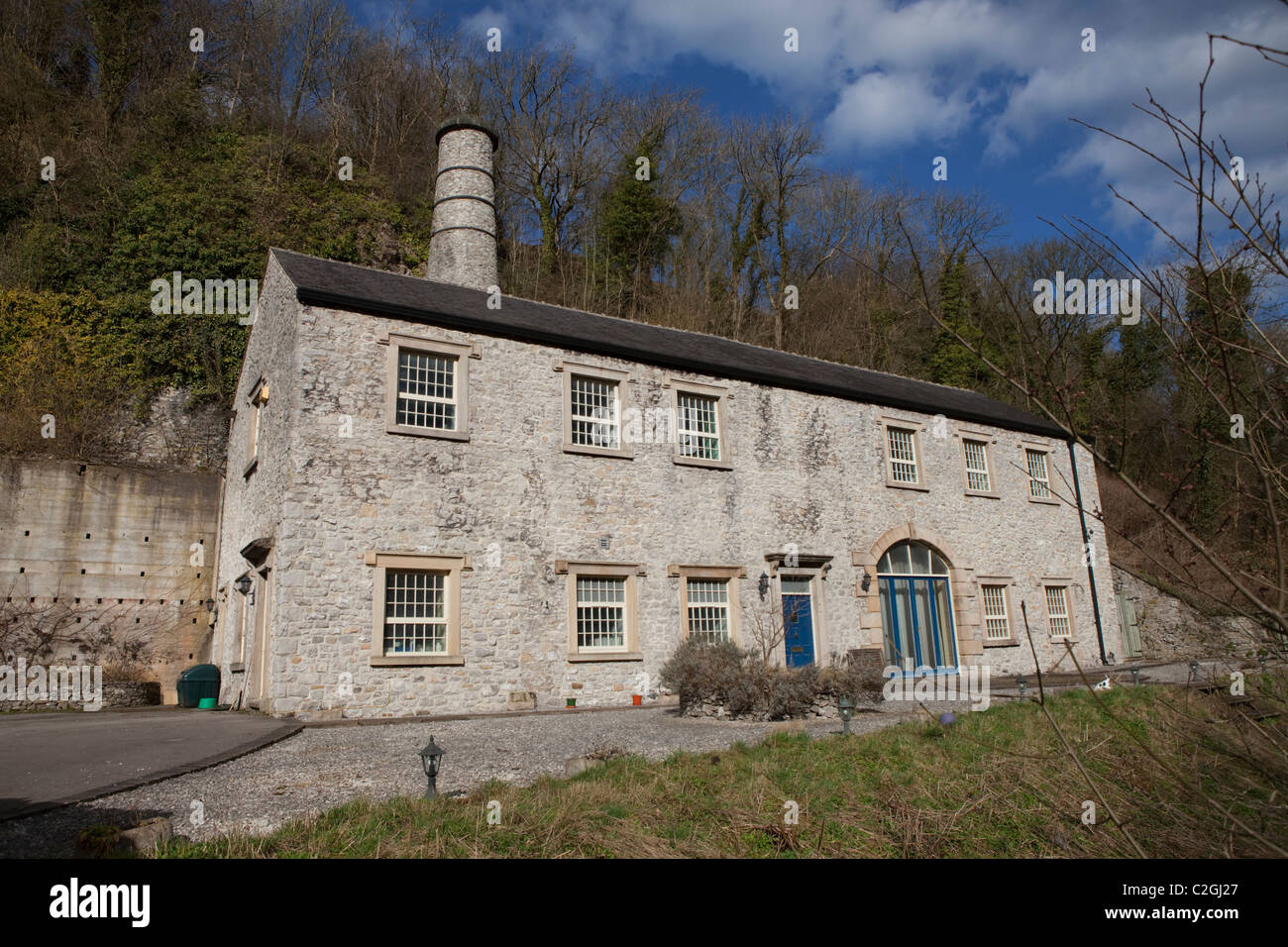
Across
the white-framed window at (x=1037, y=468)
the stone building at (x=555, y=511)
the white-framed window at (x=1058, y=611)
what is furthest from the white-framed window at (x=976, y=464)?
the white-framed window at (x=1058, y=611)

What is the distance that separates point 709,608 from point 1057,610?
11.9 metres

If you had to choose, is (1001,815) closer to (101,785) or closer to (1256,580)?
(1256,580)

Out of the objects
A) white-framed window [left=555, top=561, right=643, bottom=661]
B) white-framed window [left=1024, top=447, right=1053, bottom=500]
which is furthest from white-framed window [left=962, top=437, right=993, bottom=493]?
white-framed window [left=555, top=561, right=643, bottom=661]

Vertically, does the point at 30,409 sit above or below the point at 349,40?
below

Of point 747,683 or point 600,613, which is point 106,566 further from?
point 747,683

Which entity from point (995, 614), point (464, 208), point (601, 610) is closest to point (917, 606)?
point (995, 614)

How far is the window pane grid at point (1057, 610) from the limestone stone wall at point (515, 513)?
10.7 ft

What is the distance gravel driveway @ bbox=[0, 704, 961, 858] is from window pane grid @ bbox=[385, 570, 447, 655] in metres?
1.70

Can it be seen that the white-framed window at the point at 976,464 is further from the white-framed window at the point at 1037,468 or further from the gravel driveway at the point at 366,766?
the gravel driveway at the point at 366,766

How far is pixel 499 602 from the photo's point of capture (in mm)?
13859

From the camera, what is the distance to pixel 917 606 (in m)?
19.0

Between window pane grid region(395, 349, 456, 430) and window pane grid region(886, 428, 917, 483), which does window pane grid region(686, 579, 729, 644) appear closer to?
window pane grid region(395, 349, 456, 430)
